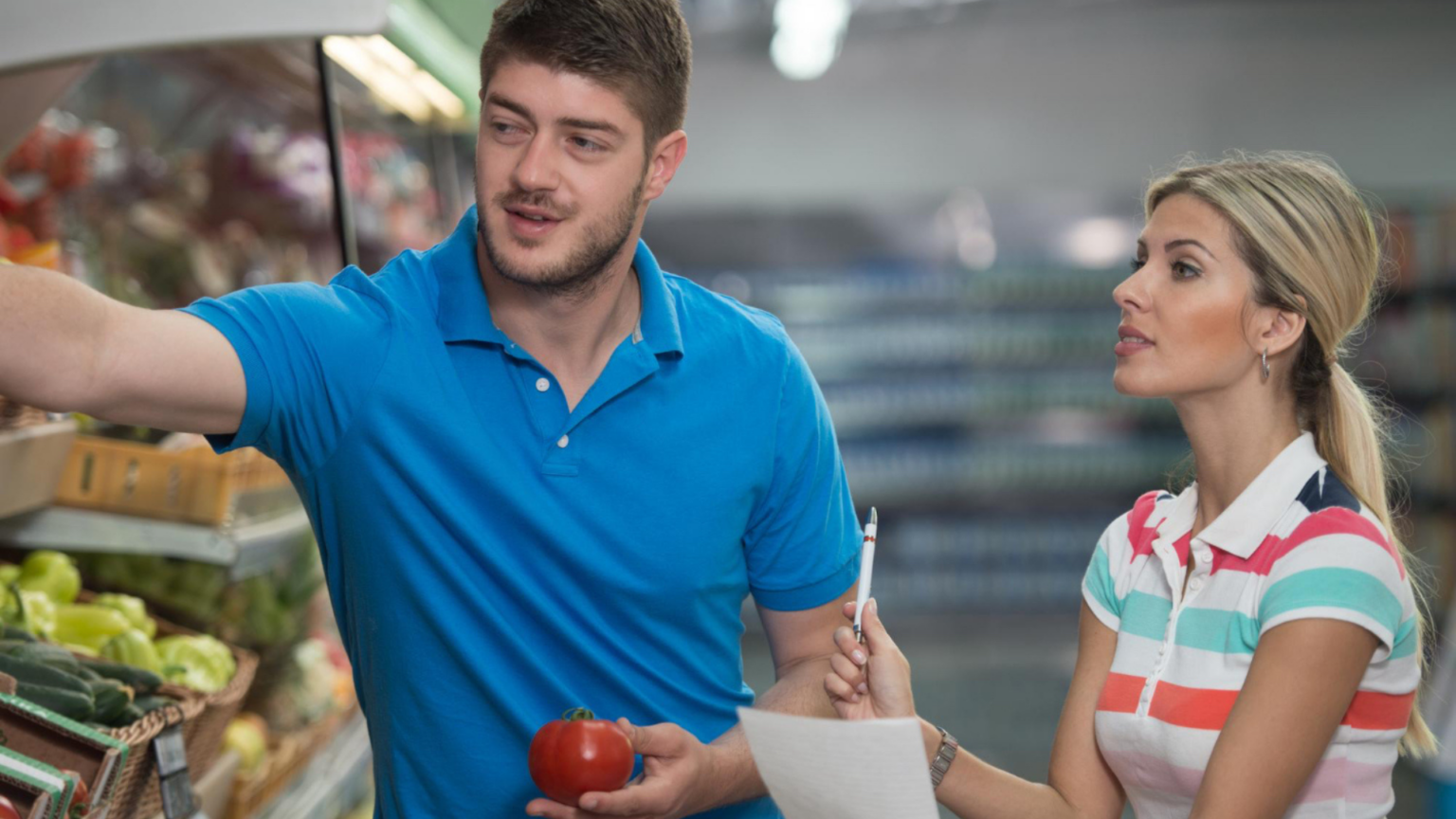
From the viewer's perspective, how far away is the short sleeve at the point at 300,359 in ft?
4.61

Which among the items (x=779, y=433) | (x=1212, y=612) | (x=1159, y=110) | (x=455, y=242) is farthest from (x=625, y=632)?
(x=1159, y=110)

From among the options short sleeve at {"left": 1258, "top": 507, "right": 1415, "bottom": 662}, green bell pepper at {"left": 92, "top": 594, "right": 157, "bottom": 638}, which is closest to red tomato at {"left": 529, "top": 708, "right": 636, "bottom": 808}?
short sleeve at {"left": 1258, "top": 507, "right": 1415, "bottom": 662}

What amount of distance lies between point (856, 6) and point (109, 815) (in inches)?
264

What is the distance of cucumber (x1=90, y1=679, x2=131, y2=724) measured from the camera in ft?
5.97

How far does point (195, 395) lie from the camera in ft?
4.37

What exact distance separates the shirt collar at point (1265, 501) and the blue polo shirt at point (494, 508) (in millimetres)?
560

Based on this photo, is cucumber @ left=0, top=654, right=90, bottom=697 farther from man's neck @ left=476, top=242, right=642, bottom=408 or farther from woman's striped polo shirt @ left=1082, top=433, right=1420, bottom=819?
woman's striped polo shirt @ left=1082, top=433, right=1420, bottom=819

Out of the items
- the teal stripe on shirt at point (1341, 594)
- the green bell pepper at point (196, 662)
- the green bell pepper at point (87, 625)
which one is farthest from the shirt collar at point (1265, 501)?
the green bell pepper at point (87, 625)

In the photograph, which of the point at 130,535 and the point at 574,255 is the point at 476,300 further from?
the point at 130,535

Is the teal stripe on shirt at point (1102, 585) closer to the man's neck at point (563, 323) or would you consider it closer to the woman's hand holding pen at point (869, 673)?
the woman's hand holding pen at point (869, 673)

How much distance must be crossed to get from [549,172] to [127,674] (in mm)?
1117

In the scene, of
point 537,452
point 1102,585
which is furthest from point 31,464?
point 1102,585

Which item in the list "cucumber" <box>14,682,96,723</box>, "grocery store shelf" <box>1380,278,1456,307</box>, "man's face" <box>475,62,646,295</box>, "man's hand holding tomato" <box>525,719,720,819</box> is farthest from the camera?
"grocery store shelf" <box>1380,278,1456,307</box>

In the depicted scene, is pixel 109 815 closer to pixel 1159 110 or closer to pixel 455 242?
pixel 455 242
